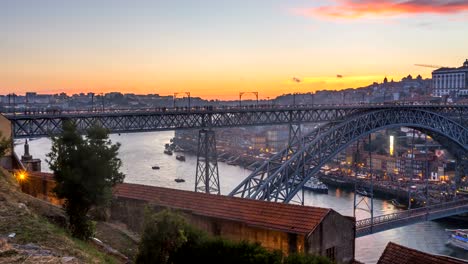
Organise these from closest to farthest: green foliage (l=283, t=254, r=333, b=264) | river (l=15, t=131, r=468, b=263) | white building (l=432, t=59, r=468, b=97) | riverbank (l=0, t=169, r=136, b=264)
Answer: riverbank (l=0, t=169, r=136, b=264) → green foliage (l=283, t=254, r=333, b=264) → river (l=15, t=131, r=468, b=263) → white building (l=432, t=59, r=468, b=97)

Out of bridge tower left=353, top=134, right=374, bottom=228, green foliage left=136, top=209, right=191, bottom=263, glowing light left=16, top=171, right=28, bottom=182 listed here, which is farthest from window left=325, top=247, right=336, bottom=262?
bridge tower left=353, top=134, right=374, bottom=228

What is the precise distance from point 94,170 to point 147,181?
28558 millimetres

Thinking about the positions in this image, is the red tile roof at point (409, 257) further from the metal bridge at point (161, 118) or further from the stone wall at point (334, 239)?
the metal bridge at point (161, 118)

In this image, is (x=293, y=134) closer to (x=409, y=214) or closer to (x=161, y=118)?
(x=161, y=118)

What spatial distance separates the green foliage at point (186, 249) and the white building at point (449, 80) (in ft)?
213

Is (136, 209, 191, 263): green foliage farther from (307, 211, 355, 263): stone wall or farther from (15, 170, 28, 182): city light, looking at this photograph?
(15, 170, 28, 182): city light

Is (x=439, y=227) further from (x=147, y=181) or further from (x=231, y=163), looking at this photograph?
(x=231, y=163)

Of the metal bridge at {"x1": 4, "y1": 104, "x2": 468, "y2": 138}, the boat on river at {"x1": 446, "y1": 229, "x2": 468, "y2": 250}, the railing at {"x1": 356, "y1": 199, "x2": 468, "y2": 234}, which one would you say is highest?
the metal bridge at {"x1": 4, "y1": 104, "x2": 468, "y2": 138}

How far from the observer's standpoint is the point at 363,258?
2042 cm

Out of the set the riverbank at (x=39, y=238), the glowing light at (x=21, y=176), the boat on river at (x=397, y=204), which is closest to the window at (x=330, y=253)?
the riverbank at (x=39, y=238)

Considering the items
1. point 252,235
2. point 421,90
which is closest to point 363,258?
point 252,235

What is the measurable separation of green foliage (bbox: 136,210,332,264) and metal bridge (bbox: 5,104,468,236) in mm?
6455

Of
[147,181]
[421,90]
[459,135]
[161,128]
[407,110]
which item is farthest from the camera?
[421,90]

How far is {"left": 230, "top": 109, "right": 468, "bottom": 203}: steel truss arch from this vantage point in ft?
57.0
